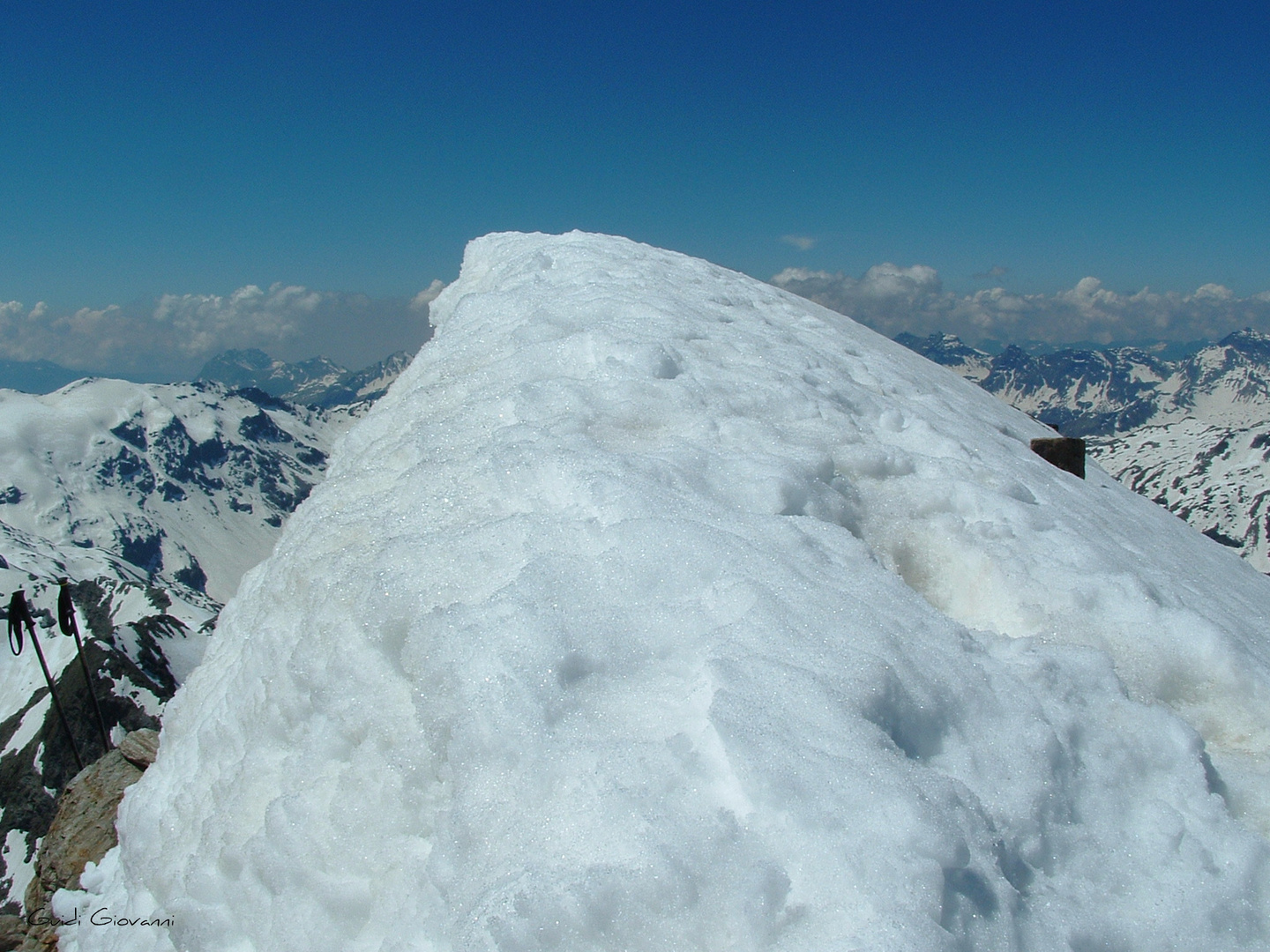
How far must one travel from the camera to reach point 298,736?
5410 mm

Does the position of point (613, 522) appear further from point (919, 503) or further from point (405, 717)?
point (919, 503)

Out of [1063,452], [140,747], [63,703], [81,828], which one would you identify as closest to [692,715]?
[81,828]

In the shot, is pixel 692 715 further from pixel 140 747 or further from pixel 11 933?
pixel 140 747

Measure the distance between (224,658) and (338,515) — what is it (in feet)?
6.79

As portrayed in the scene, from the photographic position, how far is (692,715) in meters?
4.16

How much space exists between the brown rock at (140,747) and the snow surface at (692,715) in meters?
2.74

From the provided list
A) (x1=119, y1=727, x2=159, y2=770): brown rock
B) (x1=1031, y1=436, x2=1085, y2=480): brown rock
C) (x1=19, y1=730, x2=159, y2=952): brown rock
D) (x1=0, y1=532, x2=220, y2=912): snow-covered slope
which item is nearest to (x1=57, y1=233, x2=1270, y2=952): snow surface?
(x1=19, y1=730, x2=159, y2=952): brown rock

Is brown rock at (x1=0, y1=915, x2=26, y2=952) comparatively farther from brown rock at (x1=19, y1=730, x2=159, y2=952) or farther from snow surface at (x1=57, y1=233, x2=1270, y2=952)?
snow surface at (x1=57, y1=233, x2=1270, y2=952)

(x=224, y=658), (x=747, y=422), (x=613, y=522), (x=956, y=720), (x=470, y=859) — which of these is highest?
(x=747, y=422)

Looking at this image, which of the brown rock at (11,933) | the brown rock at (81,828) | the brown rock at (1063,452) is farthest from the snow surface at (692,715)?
the brown rock at (1063,452)

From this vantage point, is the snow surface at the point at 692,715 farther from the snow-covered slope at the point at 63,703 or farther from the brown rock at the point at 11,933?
the snow-covered slope at the point at 63,703

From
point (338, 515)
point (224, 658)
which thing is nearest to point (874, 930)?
point (338, 515)

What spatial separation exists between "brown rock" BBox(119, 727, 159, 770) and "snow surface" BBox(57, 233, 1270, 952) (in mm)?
2742

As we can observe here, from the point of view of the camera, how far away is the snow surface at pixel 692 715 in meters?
3.61
